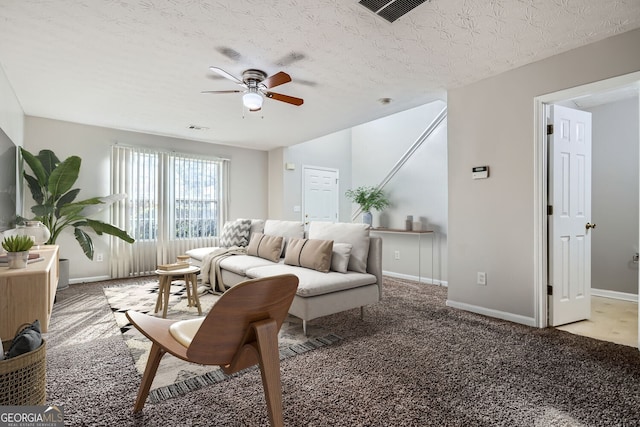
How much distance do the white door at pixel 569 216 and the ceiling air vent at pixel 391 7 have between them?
1.82 meters

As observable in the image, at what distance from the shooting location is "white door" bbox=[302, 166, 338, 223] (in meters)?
6.55

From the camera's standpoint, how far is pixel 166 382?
6.38ft

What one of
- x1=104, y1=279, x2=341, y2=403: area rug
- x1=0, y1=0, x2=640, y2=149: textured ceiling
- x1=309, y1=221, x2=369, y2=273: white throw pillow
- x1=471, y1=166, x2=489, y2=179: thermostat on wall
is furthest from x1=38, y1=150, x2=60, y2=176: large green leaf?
x1=471, y1=166, x2=489, y2=179: thermostat on wall

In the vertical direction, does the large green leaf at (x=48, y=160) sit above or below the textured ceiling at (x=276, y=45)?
below

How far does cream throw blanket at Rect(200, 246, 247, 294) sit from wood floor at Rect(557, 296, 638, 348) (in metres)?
3.51

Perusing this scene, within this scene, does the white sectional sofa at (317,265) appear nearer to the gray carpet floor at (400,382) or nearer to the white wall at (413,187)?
the gray carpet floor at (400,382)

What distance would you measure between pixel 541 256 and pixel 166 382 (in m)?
3.09

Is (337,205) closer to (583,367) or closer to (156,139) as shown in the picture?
(156,139)

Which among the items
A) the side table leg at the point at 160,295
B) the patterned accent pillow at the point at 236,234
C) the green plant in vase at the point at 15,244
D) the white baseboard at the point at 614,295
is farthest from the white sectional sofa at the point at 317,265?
the white baseboard at the point at 614,295

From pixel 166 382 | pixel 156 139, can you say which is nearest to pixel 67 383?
pixel 166 382

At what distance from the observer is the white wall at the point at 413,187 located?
189 inches

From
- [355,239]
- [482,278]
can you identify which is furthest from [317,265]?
[482,278]

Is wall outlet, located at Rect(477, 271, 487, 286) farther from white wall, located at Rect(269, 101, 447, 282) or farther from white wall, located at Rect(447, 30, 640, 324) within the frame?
white wall, located at Rect(269, 101, 447, 282)

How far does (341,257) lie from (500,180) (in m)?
1.69
